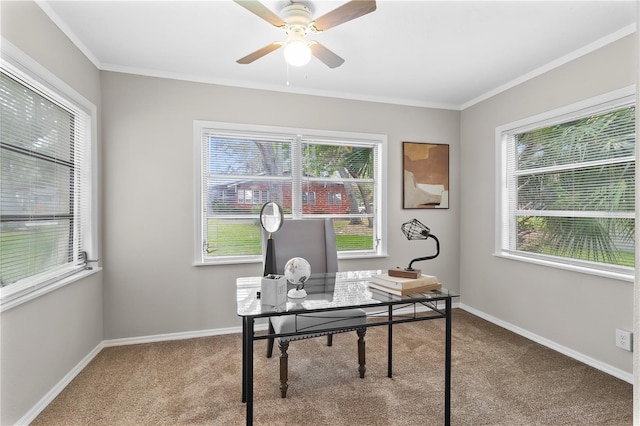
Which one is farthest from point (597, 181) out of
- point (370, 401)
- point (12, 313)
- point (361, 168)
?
point (12, 313)

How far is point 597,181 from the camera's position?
2641 millimetres

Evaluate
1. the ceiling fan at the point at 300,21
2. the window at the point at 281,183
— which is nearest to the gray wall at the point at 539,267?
Answer: the window at the point at 281,183

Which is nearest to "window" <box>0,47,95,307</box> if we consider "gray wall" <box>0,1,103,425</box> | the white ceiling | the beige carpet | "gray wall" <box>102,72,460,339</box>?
"gray wall" <box>0,1,103,425</box>

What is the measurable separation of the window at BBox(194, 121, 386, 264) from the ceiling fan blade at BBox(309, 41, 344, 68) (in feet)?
4.00

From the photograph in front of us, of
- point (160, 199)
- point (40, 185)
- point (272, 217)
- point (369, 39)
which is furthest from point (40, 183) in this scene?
point (369, 39)

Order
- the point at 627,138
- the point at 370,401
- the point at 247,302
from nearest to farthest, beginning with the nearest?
1. the point at 247,302
2. the point at 370,401
3. the point at 627,138

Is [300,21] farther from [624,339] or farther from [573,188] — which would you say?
[624,339]

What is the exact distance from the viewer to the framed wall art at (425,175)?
3.88 metres

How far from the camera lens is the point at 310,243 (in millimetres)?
2670

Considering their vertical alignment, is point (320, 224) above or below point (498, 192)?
below

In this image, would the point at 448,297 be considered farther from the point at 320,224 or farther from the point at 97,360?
the point at 97,360

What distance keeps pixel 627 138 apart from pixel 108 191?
4227 millimetres

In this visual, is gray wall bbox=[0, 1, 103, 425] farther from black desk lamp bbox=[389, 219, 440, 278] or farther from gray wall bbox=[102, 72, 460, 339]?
black desk lamp bbox=[389, 219, 440, 278]

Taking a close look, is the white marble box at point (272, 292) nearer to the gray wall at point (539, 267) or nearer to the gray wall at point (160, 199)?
the gray wall at point (160, 199)
